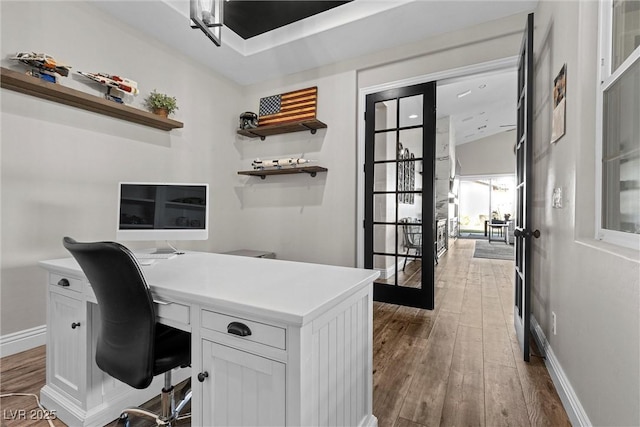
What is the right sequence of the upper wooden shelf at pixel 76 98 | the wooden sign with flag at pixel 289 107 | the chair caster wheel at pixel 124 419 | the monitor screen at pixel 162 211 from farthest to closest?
the wooden sign with flag at pixel 289 107 < the upper wooden shelf at pixel 76 98 < the monitor screen at pixel 162 211 < the chair caster wheel at pixel 124 419

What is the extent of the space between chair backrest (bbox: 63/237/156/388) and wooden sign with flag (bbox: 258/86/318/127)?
292cm

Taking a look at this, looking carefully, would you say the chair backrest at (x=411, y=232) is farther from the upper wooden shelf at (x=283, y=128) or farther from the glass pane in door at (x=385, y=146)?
the upper wooden shelf at (x=283, y=128)

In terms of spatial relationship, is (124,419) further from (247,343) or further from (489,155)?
(489,155)

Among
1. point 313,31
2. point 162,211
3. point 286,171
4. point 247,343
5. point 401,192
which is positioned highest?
point 313,31

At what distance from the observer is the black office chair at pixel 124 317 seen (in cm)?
110

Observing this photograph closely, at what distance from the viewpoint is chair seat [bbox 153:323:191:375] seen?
119 cm

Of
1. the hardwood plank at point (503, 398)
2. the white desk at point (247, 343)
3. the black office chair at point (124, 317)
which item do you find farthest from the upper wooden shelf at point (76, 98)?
the hardwood plank at point (503, 398)

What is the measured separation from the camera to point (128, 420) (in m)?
1.45

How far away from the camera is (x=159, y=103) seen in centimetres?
301

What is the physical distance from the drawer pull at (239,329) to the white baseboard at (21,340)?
2359mm

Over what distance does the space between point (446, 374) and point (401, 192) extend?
1842 mm

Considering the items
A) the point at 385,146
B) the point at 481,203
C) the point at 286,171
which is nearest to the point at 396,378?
the point at 385,146

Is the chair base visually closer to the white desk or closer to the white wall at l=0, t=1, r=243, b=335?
the white desk

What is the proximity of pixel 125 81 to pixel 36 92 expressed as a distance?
0.67 metres
